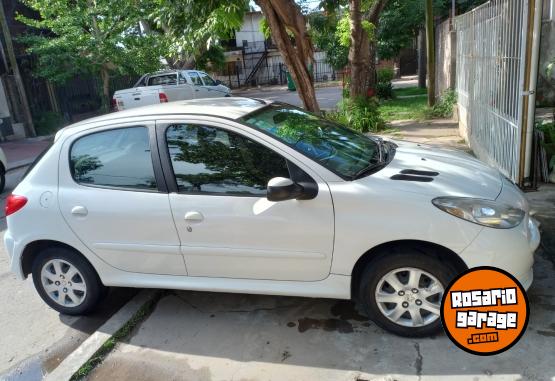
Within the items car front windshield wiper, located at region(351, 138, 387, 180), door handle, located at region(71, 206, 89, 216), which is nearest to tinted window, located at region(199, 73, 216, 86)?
door handle, located at region(71, 206, 89, 216)

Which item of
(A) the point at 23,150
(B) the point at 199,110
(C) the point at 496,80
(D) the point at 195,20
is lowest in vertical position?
(A) the point at 23,150

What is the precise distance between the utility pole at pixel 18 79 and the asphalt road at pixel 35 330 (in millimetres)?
13577

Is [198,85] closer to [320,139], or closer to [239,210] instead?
[320,139]

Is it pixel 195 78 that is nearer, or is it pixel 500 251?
pixel 500 251

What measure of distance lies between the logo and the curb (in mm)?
2414

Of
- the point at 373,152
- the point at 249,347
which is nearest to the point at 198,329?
the point at 249,347

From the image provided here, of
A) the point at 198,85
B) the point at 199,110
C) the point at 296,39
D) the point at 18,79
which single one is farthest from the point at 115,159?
the point at 18,79

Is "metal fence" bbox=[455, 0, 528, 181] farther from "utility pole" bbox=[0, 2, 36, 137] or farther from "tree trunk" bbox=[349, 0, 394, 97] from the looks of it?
"utility pole" bbox=[0, 2, 36, 137]

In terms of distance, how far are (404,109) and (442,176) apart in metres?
10.9

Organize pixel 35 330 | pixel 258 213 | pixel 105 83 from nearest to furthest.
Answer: pixel 258 213
pixel 35 330
pixel 105 83

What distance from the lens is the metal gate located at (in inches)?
213

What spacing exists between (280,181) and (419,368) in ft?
4.65

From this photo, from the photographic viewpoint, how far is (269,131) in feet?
11.7

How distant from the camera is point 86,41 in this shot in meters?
16.1
